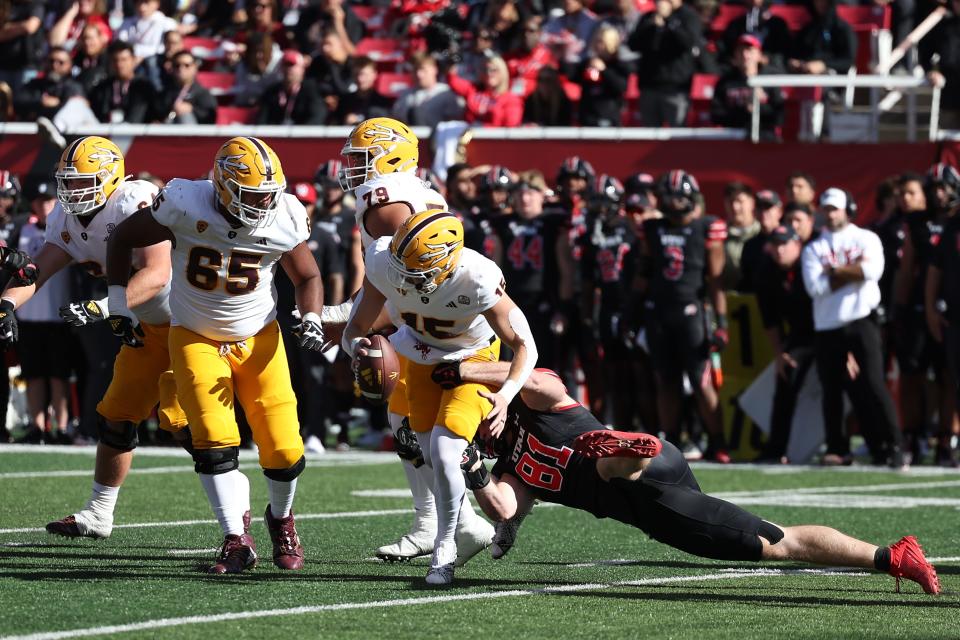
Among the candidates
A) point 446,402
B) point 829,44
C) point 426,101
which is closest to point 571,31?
point 426,101

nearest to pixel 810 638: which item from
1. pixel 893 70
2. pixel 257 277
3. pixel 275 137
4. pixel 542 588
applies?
pixel 542 588

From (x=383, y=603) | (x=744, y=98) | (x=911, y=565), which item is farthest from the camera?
(x=744, y=98)

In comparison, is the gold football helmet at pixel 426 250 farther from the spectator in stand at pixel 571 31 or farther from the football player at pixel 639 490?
the spectator in stand at pixel 571 31

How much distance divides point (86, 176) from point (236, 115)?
29.0 feet

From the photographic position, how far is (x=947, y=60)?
13.7 meters

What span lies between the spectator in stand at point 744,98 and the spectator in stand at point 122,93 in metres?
4.95

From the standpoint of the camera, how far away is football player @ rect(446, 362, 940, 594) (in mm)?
5656

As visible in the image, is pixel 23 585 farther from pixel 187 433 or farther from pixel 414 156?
pixel 414 156

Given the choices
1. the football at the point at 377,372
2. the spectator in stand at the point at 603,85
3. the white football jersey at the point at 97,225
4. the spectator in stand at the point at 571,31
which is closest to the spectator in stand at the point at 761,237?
the spectator in stand at the point at 603,85

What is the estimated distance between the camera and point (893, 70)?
49.7 ft

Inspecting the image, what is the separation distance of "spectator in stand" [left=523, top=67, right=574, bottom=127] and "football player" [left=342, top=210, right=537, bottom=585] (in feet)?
27.1

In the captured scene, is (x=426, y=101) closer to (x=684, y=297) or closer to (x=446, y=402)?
(x=684, y=297)

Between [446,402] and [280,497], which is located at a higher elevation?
[446,402]

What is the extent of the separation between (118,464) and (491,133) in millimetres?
7072
